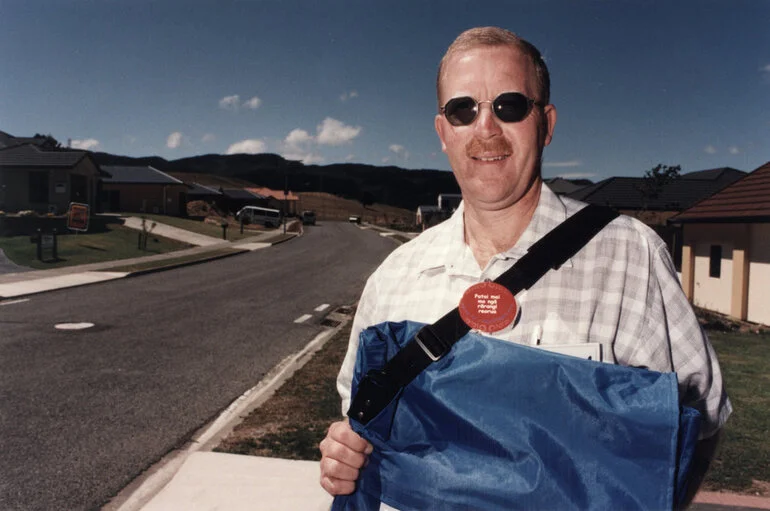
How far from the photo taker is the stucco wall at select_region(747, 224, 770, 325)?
14812mm

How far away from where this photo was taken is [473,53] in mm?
2086

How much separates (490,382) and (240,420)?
496cm

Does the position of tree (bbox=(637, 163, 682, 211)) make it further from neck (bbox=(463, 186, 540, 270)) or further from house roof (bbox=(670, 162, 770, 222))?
neck (bbox=(463, 186, 540, 270))

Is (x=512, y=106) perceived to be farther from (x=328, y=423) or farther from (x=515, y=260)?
(x=328, y=423)

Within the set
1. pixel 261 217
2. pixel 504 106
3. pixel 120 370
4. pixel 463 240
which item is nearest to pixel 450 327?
pixel 463 240

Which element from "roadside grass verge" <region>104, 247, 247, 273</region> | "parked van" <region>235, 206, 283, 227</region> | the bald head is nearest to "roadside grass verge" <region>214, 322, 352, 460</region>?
the bald head

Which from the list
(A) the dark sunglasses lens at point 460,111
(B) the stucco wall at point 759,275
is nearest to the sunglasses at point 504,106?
(A) the dark sunglasses lens at point 460,111

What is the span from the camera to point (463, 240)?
7.29ft

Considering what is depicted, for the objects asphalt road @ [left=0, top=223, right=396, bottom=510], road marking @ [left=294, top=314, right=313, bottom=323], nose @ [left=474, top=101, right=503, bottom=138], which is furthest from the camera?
road marking @ [left=294, top=314, right=313, bottom=323]

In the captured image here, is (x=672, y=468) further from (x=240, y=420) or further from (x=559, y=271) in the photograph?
(x=240, y=420)

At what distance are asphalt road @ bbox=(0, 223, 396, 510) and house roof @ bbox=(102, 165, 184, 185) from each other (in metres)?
43.1

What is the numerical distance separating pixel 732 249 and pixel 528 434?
17137mm

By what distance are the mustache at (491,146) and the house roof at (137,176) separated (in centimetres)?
5936

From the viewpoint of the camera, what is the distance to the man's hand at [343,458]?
190 centimetres
